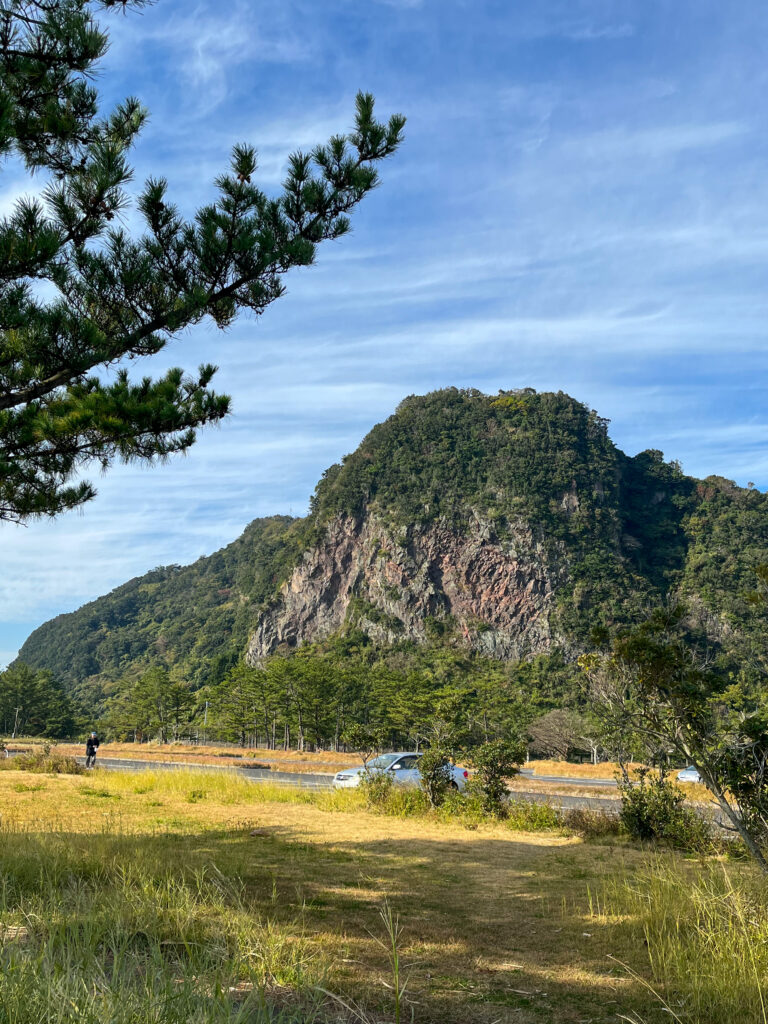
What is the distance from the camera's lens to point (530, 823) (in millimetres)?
10758

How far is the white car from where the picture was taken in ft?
45.0

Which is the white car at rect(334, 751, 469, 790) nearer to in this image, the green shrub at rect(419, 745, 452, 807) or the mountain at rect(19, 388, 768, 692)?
the green shrub at rect(419, 745, 452, 807)

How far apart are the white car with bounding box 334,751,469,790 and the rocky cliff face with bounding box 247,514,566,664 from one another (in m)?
82.3

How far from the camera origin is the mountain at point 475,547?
9875cm

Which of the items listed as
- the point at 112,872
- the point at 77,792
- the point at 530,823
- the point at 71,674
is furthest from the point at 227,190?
the point at 71,674

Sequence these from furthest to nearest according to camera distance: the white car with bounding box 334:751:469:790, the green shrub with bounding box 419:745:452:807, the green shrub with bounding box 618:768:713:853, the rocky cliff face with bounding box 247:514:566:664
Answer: the rocky cliff face with bounding box 247:514:566:664, the white car with bounding box 334:751:469:790, the green shrub with bounding box 419:745:452:807, the green shrub with bounding box 618:768:713:853

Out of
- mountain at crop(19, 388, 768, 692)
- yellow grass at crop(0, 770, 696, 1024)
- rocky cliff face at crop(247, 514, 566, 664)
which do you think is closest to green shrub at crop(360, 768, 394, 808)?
yellow grass at crop(0, 770, 696, 1024)

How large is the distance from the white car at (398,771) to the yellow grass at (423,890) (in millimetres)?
1815

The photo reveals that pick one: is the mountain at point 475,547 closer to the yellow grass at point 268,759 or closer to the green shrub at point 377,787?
the yellow grass at point 268,759

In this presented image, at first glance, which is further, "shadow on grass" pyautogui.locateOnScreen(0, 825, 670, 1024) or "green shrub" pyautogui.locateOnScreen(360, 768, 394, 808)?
"green shrub" pyautogui.locateOnScreen(360, 768, 394, 808)

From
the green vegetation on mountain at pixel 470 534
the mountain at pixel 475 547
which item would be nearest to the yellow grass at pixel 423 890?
the green vegetation on mountain at pixel 470 534

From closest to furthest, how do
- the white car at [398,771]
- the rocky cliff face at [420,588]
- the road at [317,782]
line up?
1. the white car at [398,771]
2. the road at [317,782]
3. the rocky cliff face at [420,588]

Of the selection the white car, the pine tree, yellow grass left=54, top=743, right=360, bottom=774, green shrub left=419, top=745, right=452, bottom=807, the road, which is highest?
the pine tree

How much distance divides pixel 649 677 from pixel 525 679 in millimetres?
80738
